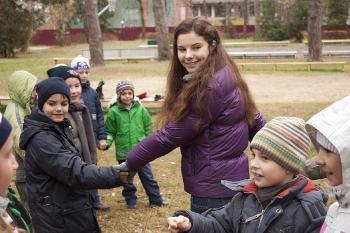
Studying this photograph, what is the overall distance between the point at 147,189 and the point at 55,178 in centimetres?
297

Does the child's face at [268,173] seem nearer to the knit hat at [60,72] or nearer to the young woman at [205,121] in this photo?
the young woman at [205,121]

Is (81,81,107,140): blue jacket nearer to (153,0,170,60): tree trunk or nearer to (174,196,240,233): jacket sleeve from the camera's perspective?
(174,196,240,233): jacket sleeve

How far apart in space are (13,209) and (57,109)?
3.66ft

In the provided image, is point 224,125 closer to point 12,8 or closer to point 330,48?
point 12,8

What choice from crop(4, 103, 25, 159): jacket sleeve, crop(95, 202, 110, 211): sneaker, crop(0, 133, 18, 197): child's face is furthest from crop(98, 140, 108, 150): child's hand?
crop(0, 133, 18, 197): child's face

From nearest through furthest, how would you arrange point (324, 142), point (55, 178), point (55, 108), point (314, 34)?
point (324, 142) < point (55, 178) < point (55, 108) < point (314, 34)

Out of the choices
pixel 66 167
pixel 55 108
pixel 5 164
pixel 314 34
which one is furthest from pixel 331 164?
pixel 314 34

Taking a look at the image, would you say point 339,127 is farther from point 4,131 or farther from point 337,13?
point 337,13

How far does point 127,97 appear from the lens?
6117 millimetres

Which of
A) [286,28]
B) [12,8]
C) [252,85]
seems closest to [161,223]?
[12,8]

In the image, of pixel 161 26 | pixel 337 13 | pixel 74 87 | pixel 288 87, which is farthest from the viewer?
pixel 337 13

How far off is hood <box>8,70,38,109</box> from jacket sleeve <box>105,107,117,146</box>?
1450 millimetres

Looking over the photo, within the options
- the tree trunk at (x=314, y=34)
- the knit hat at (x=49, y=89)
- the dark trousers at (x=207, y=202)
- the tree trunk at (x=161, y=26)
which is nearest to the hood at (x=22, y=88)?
the knit hat at (x=49, y=89)

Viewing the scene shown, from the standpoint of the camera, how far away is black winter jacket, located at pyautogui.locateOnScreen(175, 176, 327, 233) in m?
2.38
